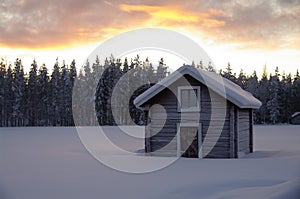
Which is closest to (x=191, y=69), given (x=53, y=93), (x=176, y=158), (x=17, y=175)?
(x=176, y=158)

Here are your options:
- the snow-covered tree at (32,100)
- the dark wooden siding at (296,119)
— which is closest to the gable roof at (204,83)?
the dark wooden siding at (296,119)

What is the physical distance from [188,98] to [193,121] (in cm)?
118

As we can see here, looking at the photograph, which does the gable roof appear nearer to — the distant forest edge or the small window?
the small window

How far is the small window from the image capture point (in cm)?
1828

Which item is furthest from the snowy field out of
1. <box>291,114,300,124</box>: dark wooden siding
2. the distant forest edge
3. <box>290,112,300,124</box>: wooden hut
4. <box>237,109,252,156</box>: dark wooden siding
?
the distant forest edge

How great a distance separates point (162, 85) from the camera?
18344 millimetres

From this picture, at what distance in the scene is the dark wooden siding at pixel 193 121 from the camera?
17812 millimetres

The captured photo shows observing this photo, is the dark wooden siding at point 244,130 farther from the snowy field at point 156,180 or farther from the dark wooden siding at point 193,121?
the snowy field at point 156,180

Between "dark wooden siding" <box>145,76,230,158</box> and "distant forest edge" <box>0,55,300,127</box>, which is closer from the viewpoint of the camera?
"dark wooden siding" <box>145,76,230,158</box>

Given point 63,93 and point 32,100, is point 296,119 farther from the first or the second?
point 32,100

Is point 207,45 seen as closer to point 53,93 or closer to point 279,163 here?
point 279,163

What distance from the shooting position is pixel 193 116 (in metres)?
18.3

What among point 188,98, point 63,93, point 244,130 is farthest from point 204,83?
point 63,93

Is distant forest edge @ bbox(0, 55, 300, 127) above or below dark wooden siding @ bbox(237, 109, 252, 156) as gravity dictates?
above
